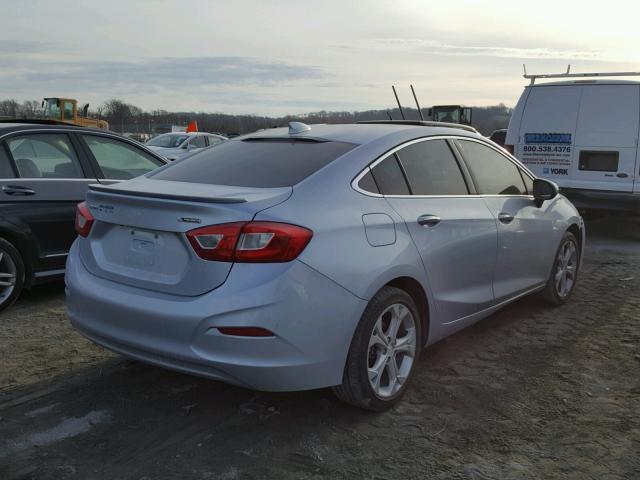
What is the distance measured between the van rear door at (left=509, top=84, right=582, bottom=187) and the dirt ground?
511 centimetres

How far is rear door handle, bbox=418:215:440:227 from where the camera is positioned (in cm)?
367

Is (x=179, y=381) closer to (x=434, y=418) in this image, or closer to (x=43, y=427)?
(x=43, y=427)

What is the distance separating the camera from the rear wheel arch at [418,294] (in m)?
3.55

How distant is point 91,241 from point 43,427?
0.99 meters

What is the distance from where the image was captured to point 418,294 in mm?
3715

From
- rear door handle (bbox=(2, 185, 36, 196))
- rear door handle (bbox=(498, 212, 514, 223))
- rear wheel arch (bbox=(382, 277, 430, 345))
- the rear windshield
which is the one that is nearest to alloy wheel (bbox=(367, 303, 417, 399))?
rear wheel arch (bbox=(382, 277, 430, 345))

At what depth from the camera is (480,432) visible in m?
3.30

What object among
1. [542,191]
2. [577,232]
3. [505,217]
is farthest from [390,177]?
[577,232]

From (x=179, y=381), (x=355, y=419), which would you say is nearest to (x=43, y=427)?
(x=179, y=381)

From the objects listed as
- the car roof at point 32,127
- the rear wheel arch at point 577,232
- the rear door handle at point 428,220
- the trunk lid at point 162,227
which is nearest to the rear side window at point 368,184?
the rear door handle at point 428,220

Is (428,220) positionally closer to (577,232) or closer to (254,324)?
(254,324)

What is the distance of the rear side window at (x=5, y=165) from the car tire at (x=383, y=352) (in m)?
3.60

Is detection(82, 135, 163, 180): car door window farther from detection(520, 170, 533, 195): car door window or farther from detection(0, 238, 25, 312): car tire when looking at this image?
detection(520, 170, 533, 195): car door window

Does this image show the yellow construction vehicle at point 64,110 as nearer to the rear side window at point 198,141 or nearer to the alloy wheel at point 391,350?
the rear side window at point 198,141
